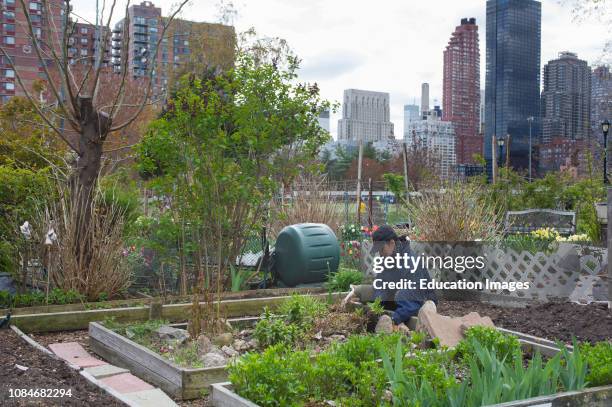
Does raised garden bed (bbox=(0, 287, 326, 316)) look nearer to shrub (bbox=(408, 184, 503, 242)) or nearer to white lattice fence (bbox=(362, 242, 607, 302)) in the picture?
white lattice fence (bbox=(362, 242, 607, 302))

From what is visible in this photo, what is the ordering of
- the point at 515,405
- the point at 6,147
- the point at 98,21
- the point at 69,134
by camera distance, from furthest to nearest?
the point at 69,134
the point at 6,147
the point at 98,21
the point at 515,405

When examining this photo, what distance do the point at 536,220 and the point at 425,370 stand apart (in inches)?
454

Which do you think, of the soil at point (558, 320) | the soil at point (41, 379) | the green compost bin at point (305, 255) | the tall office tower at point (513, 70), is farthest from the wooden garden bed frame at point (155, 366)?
the tall office tower at point (513, 70)

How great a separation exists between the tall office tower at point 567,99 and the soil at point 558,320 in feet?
201

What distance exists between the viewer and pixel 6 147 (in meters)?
12.1

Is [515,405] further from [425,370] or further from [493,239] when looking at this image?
[493,239]

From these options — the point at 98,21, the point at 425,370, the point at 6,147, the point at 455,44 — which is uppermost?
the point at 455,44

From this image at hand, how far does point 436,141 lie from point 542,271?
143ft

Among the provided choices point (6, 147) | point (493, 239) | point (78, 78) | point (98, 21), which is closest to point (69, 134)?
point (78, 78)

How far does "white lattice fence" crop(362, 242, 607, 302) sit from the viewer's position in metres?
7.64

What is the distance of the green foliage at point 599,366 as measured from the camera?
3768 mm

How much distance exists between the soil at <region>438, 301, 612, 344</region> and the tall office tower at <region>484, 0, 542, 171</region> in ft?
237

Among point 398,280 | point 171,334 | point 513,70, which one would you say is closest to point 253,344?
point 171,334

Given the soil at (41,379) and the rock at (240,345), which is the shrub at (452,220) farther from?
the soil at (41,379)
